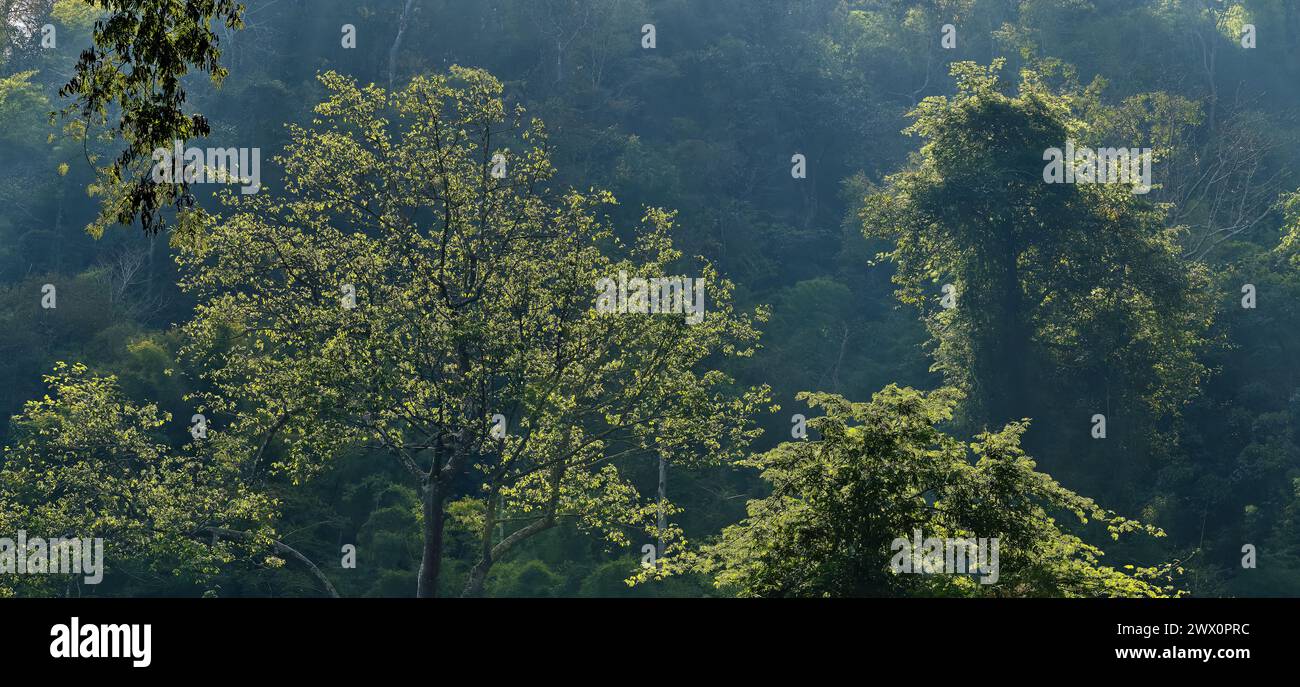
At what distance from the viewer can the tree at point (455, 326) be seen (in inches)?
1041

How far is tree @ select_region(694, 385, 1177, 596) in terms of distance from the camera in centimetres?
1638

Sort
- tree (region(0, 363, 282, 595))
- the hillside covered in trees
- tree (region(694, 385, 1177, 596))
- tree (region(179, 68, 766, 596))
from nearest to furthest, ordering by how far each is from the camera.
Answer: tree (region(694, 385, 1177, 596)) → the hillside covered in trees → tree (region(179, 68, 766, 596)) → tree (region(0, 363, 282, 595))

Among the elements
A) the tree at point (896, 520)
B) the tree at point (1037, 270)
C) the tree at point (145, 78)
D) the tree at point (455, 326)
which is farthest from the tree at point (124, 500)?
the tree at point (1037, 270)

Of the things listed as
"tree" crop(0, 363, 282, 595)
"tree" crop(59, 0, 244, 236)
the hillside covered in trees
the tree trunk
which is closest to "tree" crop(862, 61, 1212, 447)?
the hillside covered in trees

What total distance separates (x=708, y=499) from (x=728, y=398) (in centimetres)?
411

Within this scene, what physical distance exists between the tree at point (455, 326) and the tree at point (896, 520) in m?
9.41

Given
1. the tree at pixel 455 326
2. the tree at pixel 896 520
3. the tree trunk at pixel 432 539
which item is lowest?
the tree trunk at pixel 432 539

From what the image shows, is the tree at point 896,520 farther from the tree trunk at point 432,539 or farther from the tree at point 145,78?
the tree trunk at point 432,539

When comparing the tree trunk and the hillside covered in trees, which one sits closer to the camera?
the hillside covered in trees

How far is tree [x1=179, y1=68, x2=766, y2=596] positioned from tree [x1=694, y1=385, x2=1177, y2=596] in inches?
370

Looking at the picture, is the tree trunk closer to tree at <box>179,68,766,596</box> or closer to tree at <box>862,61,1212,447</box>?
tree at <box>179,68,766,596</box>

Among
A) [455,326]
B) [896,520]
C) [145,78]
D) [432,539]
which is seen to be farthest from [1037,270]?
[145,78]

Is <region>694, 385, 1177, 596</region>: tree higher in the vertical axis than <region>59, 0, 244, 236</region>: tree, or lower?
lower
